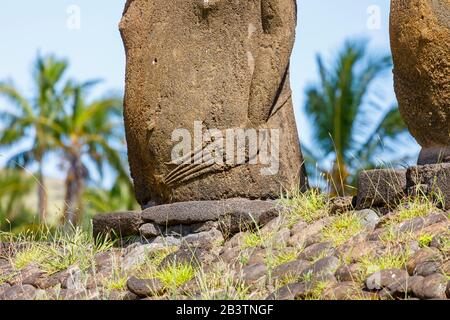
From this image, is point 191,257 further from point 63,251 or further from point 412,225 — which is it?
point 412,225

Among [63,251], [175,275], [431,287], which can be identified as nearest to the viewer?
[431,287]

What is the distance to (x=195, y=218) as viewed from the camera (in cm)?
698

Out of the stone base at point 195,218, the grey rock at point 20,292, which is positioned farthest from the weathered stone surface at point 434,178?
the grey rock at point 20,292

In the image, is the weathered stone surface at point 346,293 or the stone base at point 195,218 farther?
the stone base at point 195,218

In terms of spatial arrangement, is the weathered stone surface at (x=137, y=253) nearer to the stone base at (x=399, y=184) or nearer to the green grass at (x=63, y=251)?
the green grass at (x=63, y=251)

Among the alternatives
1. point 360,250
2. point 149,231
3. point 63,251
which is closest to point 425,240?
point 360,250

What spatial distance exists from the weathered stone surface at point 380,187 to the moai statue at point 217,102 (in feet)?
2.63

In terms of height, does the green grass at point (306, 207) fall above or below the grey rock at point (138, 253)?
above

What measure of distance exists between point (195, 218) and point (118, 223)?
2.26 feet

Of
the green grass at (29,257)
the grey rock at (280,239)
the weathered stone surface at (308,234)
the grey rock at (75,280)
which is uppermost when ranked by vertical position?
the weathered stone surface at (308,234)

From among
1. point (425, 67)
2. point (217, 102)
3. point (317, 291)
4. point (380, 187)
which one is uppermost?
point (425, 67)

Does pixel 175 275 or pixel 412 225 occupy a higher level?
pixel 412 225

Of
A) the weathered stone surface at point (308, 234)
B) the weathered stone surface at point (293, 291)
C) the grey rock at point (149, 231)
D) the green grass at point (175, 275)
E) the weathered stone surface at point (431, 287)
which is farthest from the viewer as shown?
the grey rock at point (149, 231)

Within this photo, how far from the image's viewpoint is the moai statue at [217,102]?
7238 millimetres
